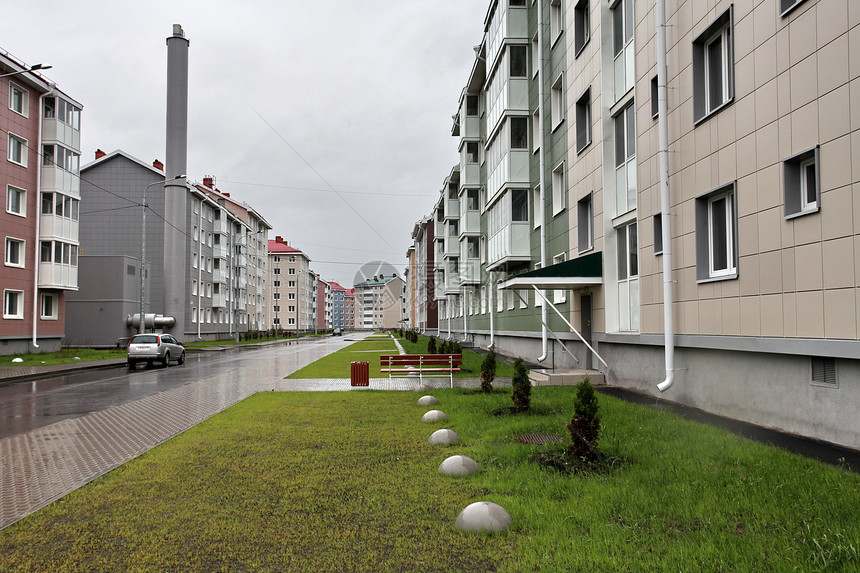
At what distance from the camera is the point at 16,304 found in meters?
31.5

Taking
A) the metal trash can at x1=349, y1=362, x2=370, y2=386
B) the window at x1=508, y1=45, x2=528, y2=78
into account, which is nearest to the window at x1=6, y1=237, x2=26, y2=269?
the metal trash can at x1=349, y1=362, x2=370, y2=386

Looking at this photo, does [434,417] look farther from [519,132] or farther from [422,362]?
[519,132]

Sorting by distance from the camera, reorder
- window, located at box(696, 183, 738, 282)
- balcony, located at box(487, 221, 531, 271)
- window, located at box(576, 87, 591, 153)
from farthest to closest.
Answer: balcony, located at box(487, 221, 531, 271), window, located at box(576, 87, 591, 153), window, located at box(696, 183, 738, 282)

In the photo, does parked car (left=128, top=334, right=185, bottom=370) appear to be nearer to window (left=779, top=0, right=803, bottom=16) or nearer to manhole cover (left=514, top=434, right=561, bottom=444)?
manhole cover (left=514, top=434, right=561, bottom=444)

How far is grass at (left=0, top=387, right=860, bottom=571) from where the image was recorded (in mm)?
4273

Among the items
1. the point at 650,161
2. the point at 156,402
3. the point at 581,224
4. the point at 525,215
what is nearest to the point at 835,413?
the point at 650,161

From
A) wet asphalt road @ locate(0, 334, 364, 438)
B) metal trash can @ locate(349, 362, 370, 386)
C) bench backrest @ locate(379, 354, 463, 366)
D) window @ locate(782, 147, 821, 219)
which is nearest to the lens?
window @ locate(782, 147, 821, 219)

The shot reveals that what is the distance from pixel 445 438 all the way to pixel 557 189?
13.5 meters

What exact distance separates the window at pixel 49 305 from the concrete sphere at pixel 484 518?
3555cm

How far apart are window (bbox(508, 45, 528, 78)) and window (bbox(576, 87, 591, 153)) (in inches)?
294

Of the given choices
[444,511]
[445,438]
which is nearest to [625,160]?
[445,438]

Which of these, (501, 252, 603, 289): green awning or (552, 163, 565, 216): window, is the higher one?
(552, 163, 565, 216): window

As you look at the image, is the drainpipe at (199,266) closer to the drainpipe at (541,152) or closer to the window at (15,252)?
the window at (15,252)

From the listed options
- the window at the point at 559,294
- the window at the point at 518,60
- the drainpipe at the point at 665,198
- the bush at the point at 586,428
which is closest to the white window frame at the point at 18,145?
the window at the point at 518,60
